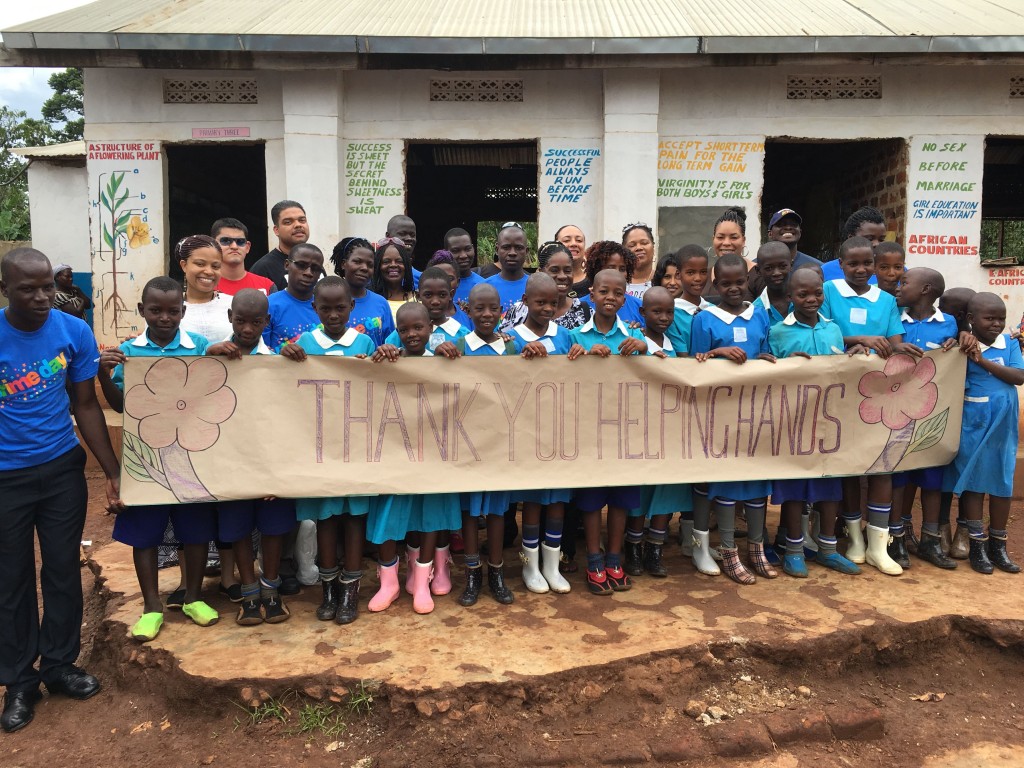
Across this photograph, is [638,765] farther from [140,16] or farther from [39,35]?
[140,16]

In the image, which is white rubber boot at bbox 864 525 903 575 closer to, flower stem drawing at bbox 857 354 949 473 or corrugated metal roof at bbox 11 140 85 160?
flower stem drawing at bbox 857 354 949 473

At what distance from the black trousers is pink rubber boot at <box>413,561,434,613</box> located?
1.41 meters

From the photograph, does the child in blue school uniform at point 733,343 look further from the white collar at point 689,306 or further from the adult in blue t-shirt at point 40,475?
the adult in blue t-shirt at point 40,475

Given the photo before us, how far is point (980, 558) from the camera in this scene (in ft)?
12.5

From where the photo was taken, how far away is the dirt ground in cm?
261

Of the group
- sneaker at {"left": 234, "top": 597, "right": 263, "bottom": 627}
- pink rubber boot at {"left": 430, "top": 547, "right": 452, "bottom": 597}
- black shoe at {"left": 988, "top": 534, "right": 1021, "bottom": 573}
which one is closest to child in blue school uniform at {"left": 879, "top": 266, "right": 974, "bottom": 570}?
black shoe at {"left": 988, "top": 534, "right": 1021, "bottom": 573}

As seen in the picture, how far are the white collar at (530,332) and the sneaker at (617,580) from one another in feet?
3.97

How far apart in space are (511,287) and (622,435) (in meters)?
1.13

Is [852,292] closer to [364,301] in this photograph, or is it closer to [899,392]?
[899,392]

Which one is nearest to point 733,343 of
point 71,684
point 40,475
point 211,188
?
point 40,475

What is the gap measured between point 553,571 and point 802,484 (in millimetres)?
1362

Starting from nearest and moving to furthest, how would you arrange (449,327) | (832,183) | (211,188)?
(449,327), (832,183), (211,188)

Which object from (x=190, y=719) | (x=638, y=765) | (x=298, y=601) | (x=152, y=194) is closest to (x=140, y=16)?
(x=152, y=194)

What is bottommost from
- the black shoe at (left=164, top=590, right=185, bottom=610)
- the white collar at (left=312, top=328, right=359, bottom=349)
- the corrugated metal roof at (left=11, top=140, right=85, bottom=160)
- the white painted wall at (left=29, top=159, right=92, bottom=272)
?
the black shoe at (left=164, top=590, right=185, bottom=610)
